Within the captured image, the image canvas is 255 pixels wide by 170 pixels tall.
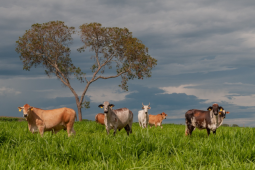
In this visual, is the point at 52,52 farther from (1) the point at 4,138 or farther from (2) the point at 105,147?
(2) the point at 105,147

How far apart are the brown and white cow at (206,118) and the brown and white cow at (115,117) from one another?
289 cm

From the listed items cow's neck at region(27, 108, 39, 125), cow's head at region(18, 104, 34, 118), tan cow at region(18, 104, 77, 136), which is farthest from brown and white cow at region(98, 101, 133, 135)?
cow's head at region(18, 104, 34, 118)

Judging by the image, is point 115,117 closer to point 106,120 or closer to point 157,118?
point 106,120

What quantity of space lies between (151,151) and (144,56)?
927 inches

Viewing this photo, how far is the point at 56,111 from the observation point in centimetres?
1091

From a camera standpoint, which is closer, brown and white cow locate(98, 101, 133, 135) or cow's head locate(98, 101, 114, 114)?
cow's head locate(98, 101, 114, 114)


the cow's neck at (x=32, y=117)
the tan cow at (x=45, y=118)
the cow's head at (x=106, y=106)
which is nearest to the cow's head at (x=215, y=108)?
the cow's head at (x=106, y=106)

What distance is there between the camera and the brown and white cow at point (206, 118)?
10898mm

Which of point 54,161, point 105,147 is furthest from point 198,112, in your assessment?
point 54,161

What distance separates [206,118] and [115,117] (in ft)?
13.6

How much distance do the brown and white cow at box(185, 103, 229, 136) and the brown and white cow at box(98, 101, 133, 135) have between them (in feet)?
9.49

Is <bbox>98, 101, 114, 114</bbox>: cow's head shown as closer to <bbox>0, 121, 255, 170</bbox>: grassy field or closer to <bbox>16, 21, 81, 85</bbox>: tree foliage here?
<bbox>0, 121, 255, 170</bbox>: grassy field

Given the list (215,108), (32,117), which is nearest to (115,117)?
(32,117)

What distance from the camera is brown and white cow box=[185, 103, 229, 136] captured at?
35.8 feet
